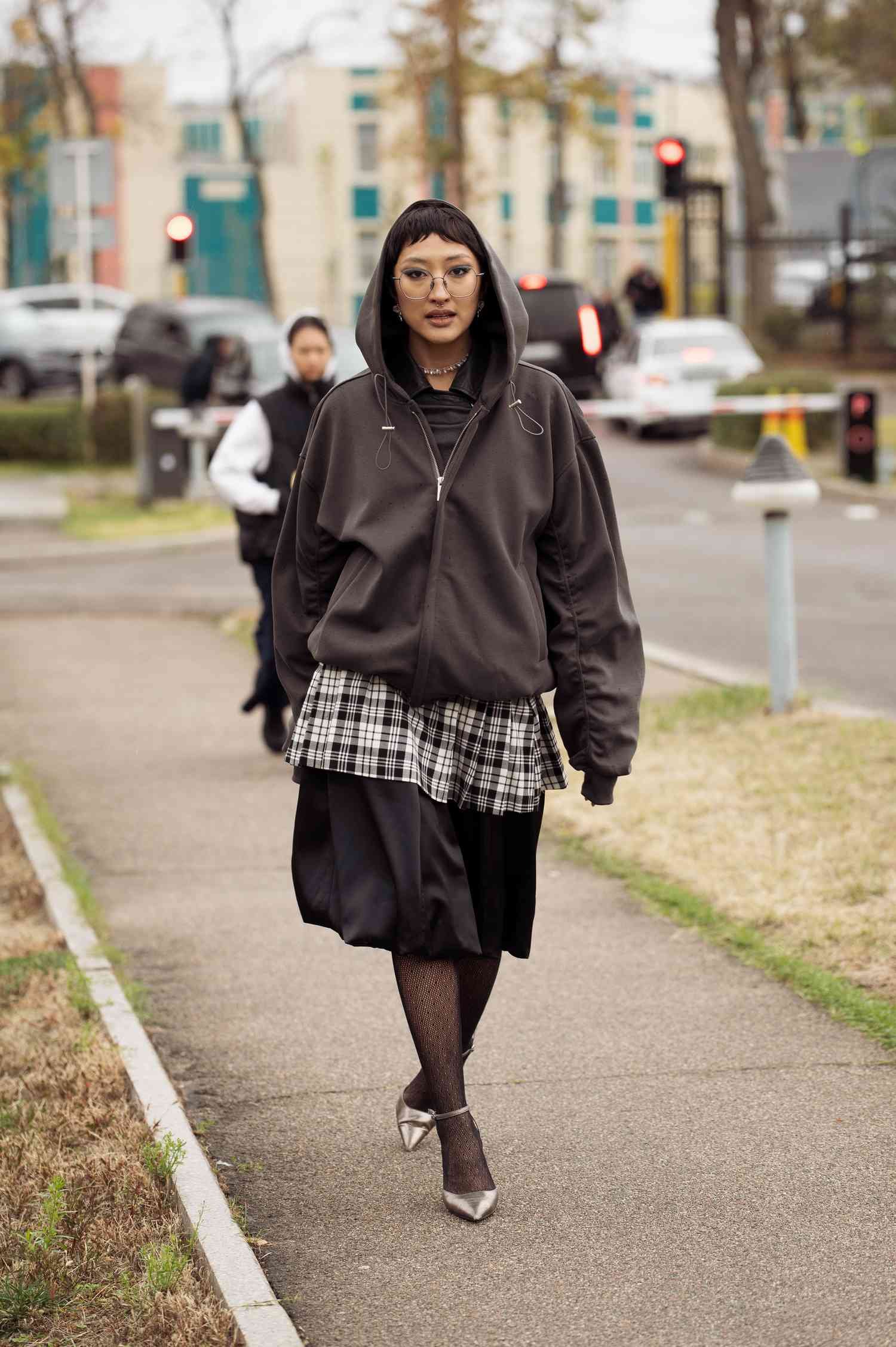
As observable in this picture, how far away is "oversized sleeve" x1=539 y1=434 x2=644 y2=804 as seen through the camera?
151 inches

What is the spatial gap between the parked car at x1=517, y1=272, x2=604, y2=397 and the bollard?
14.8 meters

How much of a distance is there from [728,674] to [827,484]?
1044 cm

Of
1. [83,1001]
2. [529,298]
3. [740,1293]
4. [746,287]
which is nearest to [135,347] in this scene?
[529,298]

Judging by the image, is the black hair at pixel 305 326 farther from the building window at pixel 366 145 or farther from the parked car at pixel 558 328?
the building window at pixel 366 145

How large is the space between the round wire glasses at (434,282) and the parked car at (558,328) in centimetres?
1981

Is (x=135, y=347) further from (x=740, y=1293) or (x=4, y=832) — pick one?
(x=740, y=1293)

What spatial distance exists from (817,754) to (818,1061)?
10.3 feet

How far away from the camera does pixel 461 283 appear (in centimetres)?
383

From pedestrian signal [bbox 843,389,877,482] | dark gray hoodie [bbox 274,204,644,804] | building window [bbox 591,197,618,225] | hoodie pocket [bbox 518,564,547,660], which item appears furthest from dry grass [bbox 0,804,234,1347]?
building window [bbox 591,197,618,225]

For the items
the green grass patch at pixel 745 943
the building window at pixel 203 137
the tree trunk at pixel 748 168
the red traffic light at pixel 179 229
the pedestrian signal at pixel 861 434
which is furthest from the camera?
Result: the building window at pixel 203 137

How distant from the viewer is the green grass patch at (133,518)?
19.0 metres

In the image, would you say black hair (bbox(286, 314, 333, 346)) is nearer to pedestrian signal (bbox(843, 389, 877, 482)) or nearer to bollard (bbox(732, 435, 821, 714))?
bollard (bbox(732, 435, 821, 714))

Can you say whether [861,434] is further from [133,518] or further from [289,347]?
[289,347]

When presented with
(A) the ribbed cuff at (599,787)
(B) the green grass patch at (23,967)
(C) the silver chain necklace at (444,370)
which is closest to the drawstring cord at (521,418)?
(C) the silver chain necklace at (444,370)
